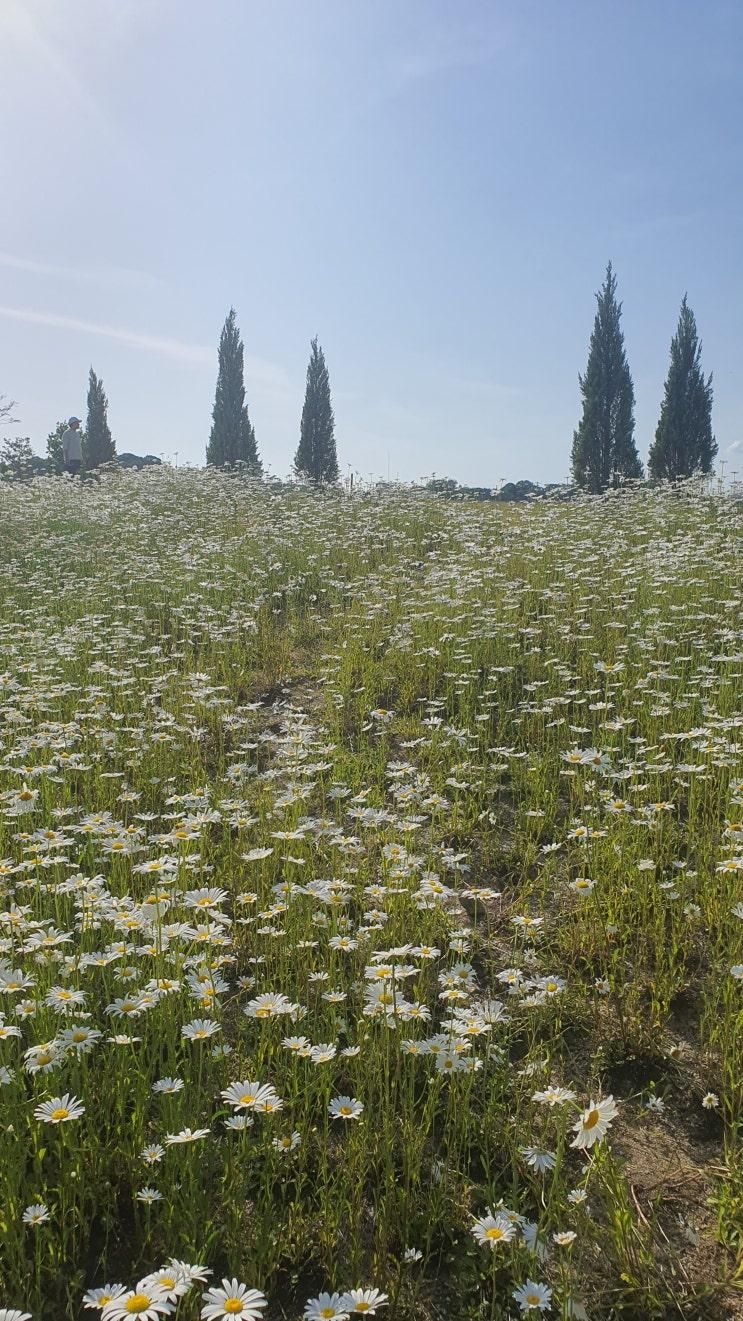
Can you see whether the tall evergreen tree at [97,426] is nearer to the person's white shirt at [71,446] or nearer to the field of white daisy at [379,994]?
the person's white shirt at [71,446]

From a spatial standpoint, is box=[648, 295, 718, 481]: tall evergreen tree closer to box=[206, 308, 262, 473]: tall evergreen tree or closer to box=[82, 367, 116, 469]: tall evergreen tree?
box=[206, 308, 262, 473]: tall evergreen tree

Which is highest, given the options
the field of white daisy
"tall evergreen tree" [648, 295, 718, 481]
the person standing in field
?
"tall evergreen tree" [648, 295, 718, 481]

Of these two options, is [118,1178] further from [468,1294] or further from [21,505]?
[21,505]

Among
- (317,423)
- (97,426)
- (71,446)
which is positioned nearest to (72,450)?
(71,446)

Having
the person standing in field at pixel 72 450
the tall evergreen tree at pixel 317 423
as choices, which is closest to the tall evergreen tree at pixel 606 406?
the tall evergreen tree at pixel 317 423

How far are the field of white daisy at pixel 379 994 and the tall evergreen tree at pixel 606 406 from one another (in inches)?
924

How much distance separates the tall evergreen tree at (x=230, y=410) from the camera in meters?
32.3

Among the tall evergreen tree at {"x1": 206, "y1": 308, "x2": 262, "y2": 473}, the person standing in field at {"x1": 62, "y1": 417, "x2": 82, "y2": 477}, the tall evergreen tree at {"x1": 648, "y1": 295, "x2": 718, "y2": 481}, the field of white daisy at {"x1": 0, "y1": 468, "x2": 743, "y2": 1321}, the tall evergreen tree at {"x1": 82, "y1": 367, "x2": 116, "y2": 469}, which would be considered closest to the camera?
the field of white daisy at {"x1": 0, "y1": 468, "x2": 743, "y2": 1321}

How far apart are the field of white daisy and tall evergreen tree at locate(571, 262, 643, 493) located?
77.0 feet

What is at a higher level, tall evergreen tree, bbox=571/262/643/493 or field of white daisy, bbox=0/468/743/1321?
tall evergreen tree, bbox=571/262/643/493

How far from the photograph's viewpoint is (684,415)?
28156mm

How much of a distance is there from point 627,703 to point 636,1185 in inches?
146

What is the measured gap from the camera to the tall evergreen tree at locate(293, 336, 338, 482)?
102ft

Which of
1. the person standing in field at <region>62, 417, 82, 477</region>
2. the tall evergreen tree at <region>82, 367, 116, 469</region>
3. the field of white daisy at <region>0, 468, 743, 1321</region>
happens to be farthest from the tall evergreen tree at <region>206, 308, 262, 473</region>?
the field of white daisy at <region>0, 468, 743, 1321</region>
